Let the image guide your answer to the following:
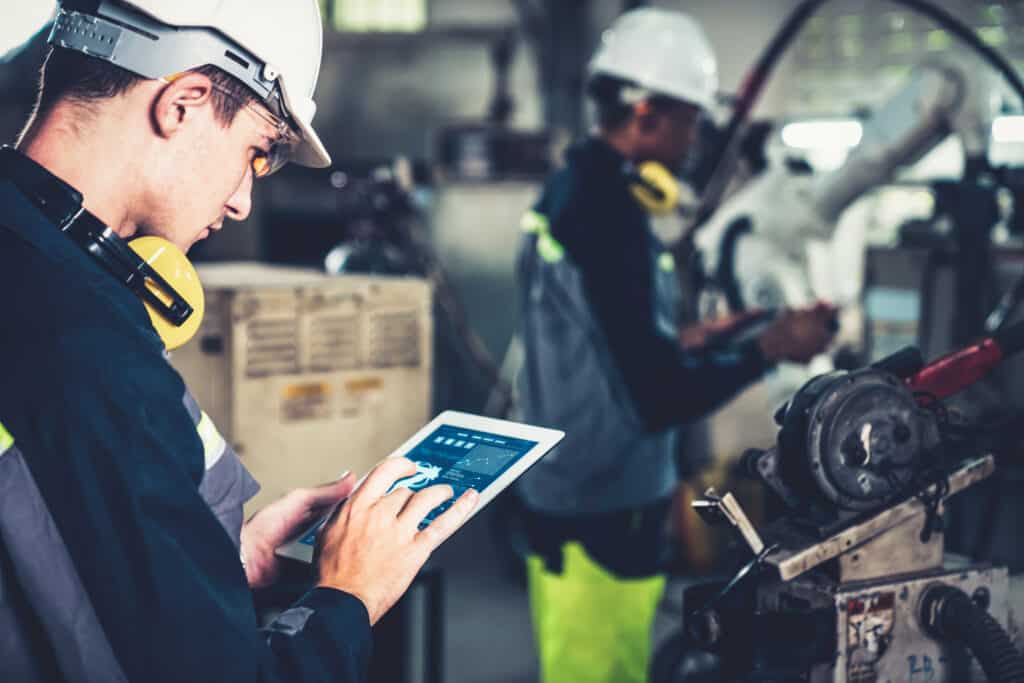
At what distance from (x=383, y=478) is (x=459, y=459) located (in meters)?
0.13

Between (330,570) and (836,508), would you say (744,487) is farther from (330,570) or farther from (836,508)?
(330,570)

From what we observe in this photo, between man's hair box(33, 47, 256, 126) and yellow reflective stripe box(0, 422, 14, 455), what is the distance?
0.99 ft

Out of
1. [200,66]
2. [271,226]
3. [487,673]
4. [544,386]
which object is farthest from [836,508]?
[271,226]

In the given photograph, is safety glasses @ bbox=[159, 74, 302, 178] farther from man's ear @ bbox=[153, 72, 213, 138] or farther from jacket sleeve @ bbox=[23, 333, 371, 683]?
jacket sleeve @ bbox=[23, 333, 371, 683]

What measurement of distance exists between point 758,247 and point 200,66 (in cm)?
226

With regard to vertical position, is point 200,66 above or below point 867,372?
above

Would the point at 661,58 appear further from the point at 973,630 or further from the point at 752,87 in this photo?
the point at 973,630

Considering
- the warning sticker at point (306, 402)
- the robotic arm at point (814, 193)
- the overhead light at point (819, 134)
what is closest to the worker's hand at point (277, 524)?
the warning sticker at point (306, 402)

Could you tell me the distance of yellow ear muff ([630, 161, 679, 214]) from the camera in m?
2.15

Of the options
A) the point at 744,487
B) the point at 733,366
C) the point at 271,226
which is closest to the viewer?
the point at 733,366

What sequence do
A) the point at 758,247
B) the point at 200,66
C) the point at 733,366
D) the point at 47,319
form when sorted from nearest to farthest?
the point at 47,319 < the point at 200,66 < the point at 733,366 < the point at 758,247

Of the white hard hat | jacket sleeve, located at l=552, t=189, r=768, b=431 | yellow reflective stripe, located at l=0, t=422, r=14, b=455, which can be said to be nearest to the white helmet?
yellow reflective stripe, located at l=0, t=422, r=14, b=455

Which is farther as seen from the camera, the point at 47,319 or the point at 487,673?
the point at 487,673

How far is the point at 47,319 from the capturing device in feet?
2.80
